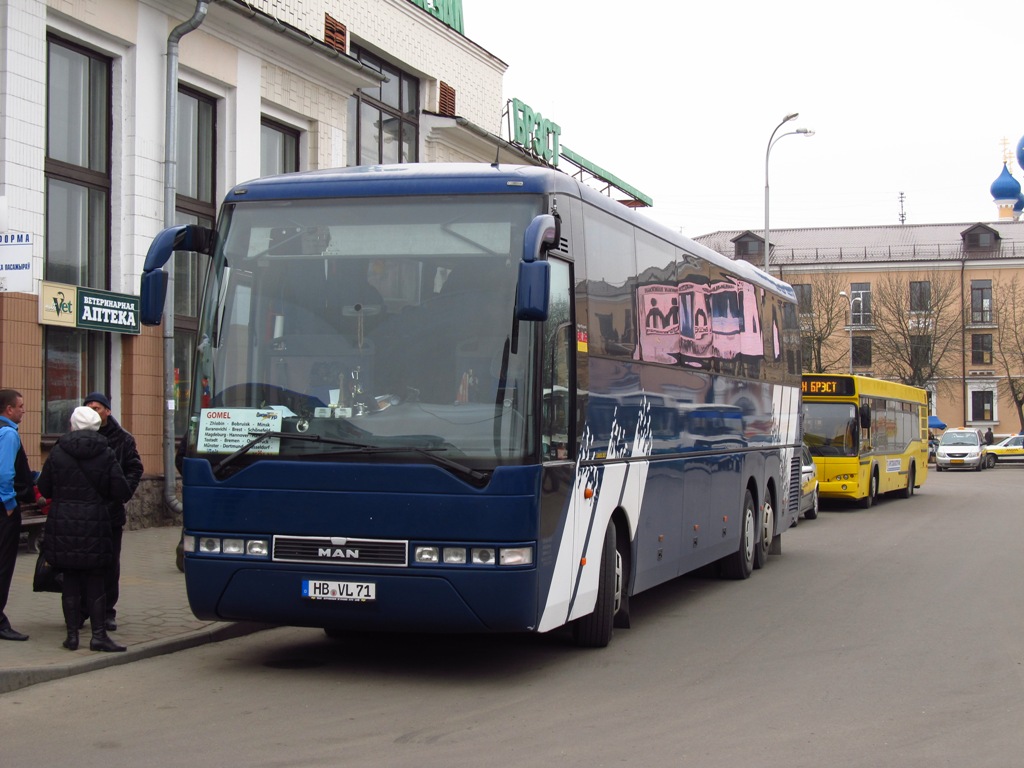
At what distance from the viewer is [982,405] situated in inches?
3182

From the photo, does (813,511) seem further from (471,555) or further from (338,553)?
(338,553)

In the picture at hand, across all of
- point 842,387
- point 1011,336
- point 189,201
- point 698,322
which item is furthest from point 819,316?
point 698,322

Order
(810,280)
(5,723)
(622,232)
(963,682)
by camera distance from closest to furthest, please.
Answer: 1. (5,723)
2. (963,682)
3. (622,232)
4. (810,280)

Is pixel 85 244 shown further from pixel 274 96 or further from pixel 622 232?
pixel 622 232

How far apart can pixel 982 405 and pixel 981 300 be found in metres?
6.69

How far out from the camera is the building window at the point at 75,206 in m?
16.2

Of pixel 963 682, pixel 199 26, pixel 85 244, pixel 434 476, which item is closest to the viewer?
pixel 434 476

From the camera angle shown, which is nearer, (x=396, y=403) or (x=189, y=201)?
(x=396, y=403)

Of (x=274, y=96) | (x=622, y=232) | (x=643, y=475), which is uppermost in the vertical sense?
(x=274, y=96)

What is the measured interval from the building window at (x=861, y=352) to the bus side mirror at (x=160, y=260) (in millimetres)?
71379

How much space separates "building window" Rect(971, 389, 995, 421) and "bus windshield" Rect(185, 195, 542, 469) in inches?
3073

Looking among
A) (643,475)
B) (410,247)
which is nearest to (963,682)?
(643,475)

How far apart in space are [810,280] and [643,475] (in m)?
65.6

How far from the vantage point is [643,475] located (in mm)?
10383
